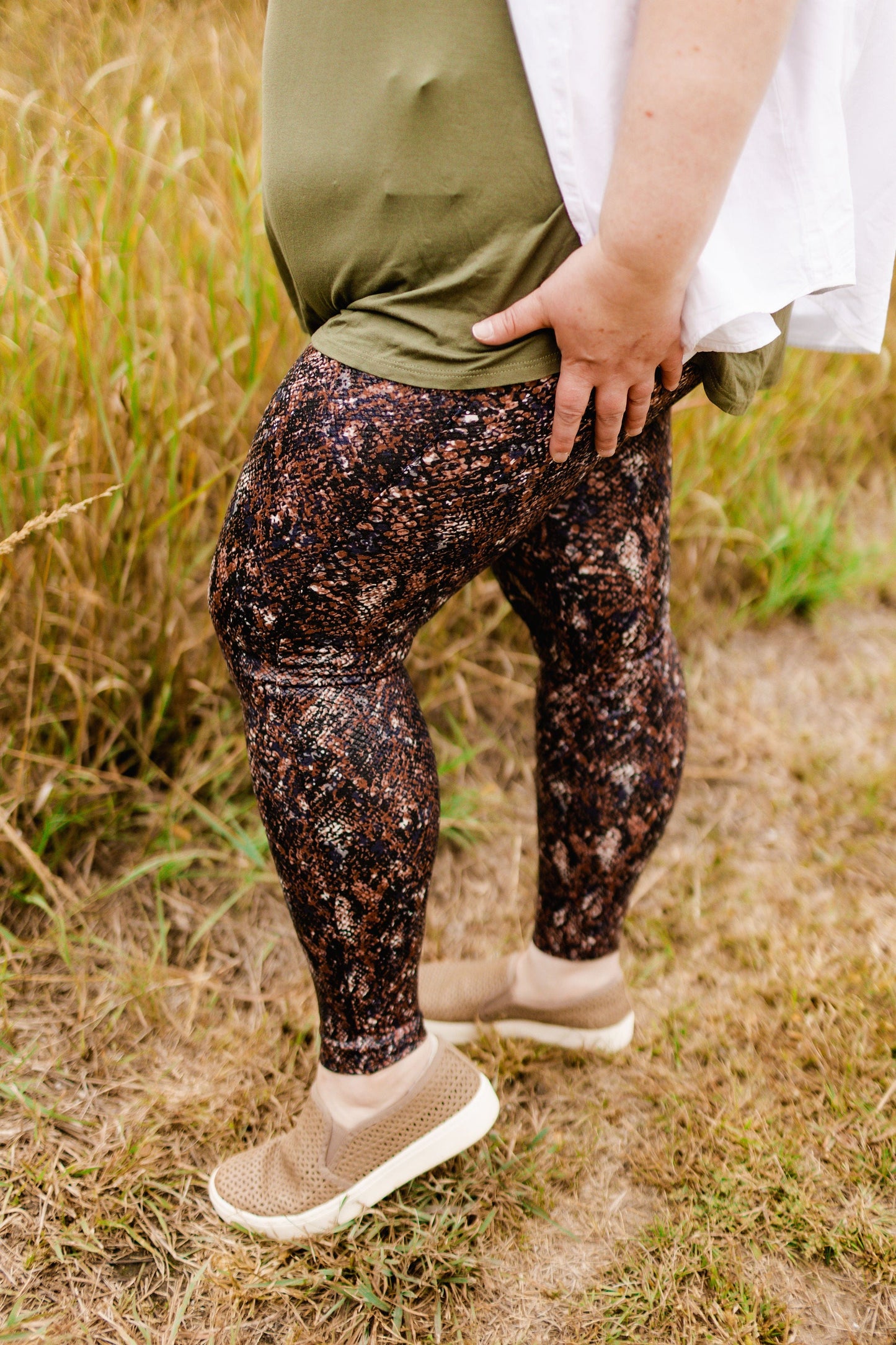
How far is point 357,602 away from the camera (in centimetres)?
81

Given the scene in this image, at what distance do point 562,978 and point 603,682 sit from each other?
0.46 metres

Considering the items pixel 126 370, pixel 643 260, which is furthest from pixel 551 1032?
pixel 126 370

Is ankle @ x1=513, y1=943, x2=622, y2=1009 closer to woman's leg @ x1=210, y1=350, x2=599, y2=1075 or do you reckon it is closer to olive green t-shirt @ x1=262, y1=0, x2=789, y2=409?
woman's leg @ x1=210, y1=350, x2=599, y2=1075

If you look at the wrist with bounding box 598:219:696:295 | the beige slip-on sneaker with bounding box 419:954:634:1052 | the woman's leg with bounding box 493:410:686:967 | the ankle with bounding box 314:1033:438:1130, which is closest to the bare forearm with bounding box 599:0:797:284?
the wrist with bounding box 598:219:696:295

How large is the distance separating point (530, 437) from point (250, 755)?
42 cm

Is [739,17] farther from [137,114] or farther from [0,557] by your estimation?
[137,114]

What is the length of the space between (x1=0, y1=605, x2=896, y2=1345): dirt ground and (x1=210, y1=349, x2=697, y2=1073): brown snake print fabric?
32cm

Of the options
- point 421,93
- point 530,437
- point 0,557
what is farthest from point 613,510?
point 0,557

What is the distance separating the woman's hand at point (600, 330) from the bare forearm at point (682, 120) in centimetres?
2

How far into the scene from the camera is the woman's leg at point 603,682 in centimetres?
101

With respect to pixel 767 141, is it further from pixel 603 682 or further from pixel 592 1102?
pixel 592 1102

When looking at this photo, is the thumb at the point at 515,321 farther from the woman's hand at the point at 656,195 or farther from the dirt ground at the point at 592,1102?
the dirt ground at the point at 592,1102

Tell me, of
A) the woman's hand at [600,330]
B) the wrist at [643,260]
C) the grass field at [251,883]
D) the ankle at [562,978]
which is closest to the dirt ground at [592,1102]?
the grass field at [251,883]

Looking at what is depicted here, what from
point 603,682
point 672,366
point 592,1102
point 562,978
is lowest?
point 592,1102
